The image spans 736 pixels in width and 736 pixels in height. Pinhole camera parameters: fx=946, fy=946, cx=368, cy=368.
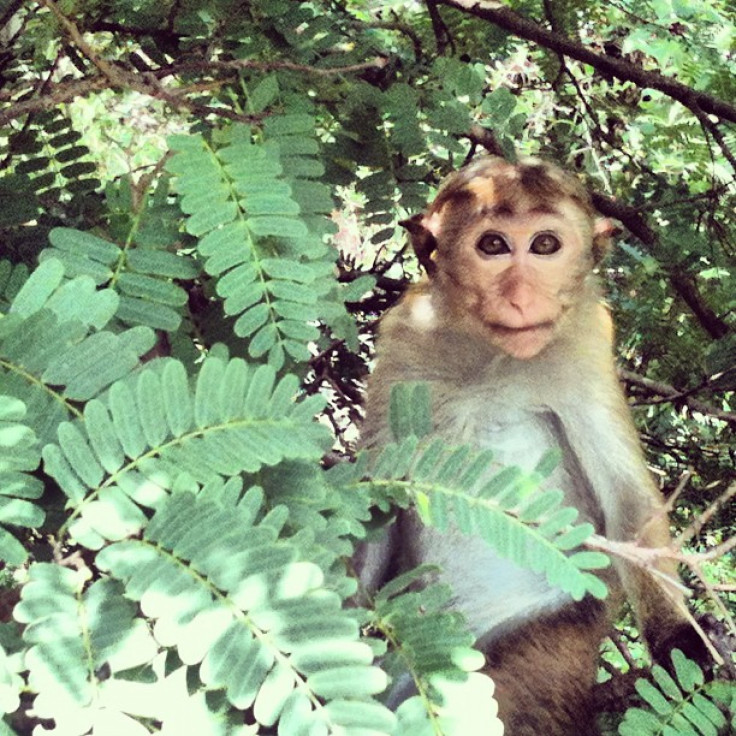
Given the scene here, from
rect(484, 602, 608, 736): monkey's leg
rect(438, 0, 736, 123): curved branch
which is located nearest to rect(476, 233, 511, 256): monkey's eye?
rect(438, 0, 736, 123): curved branch

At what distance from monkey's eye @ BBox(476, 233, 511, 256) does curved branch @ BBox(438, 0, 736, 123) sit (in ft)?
2.10

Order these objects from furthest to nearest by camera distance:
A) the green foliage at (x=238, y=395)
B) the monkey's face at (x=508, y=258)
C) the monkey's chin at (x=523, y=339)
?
1. the monkey's face at (x=508, y=258)
2. the monkey's chin at (x=523, y=339)
3. the green foliage at (x=238, y=395)

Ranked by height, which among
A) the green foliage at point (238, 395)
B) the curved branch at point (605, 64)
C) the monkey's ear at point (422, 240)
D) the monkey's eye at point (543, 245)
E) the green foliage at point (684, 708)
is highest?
the curved branch at point (605, 64)

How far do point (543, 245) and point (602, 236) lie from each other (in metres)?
0.23

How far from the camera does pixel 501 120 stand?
274 cm

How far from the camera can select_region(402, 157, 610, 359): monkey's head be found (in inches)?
120

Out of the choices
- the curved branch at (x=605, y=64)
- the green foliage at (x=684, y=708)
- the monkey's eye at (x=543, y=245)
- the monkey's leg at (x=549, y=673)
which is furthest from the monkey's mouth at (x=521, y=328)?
the green foliage at (x=684, y=708)

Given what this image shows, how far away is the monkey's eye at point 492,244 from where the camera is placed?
3121 millimetres

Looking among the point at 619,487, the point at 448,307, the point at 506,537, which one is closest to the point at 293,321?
the point at 506,537

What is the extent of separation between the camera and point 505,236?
3.11 meters

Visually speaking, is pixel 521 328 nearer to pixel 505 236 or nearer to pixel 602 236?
pixel 505 236

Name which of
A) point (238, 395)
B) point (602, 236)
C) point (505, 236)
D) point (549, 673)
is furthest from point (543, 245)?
point (238, 395)

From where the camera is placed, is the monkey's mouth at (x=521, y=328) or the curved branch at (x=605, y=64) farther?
the monkey's mouth at (x=521, y=328)

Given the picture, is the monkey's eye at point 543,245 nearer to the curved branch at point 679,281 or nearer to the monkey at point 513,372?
the monkey at point 513,372
